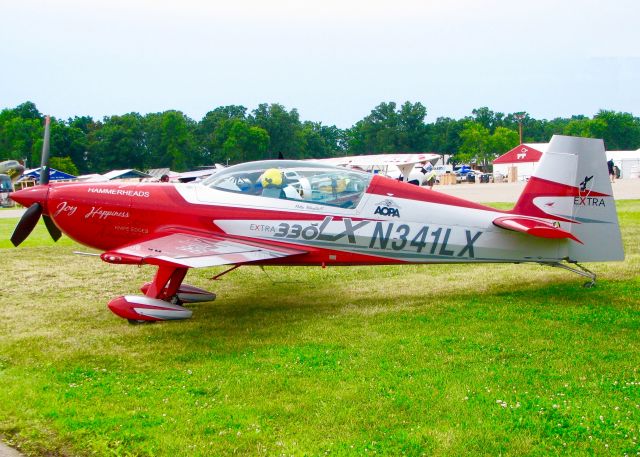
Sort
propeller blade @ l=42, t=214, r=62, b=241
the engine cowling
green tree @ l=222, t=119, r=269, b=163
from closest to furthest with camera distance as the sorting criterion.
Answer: the engine cowling, propeller blade @ l=42, t=214, r=62, b=241, green tree @ l=222, t=119, r=269, b=163

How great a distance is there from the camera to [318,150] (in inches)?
3976

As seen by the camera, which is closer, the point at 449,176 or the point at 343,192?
the point at 343,192

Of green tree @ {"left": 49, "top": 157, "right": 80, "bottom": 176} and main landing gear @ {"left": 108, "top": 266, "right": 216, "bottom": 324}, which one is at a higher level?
green tree @ {"left": 49, "top": 157, "right": 80, "bottom": 176}

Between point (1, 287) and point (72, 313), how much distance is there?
271cm

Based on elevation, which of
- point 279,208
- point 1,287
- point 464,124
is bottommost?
point 1,287

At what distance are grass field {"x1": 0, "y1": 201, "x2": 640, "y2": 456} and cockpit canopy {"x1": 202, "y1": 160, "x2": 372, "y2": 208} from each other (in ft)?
4.68

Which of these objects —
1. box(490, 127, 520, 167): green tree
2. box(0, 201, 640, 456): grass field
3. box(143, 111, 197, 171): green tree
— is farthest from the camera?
box(490, 127, 520, 167): green tree

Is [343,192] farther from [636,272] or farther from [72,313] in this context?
[636,272]

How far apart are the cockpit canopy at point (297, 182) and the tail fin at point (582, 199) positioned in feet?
7.50

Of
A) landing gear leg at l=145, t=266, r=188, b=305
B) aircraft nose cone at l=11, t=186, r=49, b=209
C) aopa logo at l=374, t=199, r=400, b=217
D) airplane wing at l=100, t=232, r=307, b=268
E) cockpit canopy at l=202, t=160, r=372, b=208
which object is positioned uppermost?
cockpit canopy at l=202, t=160, r=372, b=208

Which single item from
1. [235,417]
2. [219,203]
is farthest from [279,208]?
[235,417]

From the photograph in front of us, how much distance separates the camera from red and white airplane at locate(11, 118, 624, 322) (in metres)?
7.72

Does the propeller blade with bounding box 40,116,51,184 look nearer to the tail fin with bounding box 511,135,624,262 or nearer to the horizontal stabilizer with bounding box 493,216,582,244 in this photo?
the horizontal stabilizer with bounding box 493,216,582,244

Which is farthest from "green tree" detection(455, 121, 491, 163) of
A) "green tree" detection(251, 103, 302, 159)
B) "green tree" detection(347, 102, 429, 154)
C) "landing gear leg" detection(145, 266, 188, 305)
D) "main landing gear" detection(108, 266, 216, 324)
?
"main landing gear" detection(108, 266, 216, 324)
